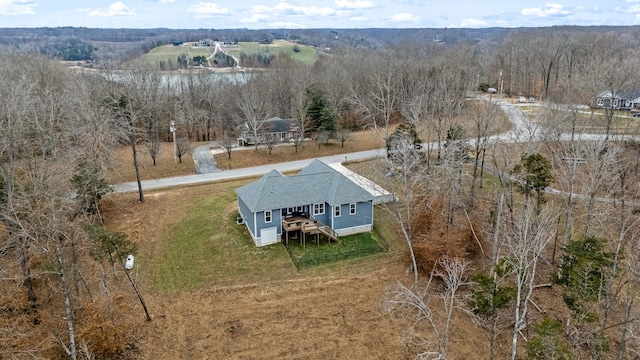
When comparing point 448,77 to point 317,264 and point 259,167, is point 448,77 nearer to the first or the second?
point 259,167

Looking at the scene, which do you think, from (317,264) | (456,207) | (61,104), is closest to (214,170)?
(61,104)

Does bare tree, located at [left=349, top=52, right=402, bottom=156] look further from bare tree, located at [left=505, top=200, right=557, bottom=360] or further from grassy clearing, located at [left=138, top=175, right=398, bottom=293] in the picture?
bare tree, located at [left=505, top=200, right=557, bottom=360]

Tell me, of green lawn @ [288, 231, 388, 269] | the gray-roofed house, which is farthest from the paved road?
green lawn @ [288, 231, 388, 269]

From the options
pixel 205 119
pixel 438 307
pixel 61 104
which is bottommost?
pixel 438 307

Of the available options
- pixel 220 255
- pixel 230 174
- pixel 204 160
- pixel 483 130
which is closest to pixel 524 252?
pixel 220 255

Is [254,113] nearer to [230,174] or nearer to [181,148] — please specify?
[181,148]

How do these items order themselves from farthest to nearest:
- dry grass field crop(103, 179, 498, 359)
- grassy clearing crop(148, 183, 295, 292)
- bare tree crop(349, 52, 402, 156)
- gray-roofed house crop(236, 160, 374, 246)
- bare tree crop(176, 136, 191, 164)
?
bare tree crop(349, 52, 402, 156)
bare tree crop(176, 136, 191, 164)
gray-roofed house crop(236, 160, 374, 246)
grassy clearing crop(148, 183, 295, 292)
dry grass field crop(103, 179, 498, 359)
